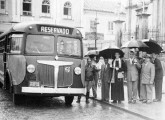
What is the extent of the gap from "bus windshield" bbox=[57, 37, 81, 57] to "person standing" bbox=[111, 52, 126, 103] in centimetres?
143

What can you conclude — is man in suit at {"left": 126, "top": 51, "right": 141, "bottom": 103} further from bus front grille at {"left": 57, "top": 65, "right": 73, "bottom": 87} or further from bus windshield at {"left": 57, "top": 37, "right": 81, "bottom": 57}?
bus front grille at {"left": 57, "top": 65, "right": 73, "bottom": 87}

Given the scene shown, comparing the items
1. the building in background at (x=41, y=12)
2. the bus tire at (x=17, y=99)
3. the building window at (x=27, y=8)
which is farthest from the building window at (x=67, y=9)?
the bus tire at (x=17, y=99)

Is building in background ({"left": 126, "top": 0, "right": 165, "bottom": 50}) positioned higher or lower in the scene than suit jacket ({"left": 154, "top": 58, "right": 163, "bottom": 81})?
higher

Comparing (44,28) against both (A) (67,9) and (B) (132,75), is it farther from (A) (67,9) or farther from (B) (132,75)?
(A) (67,9)

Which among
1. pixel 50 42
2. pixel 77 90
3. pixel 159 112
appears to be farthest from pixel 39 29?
pixel 159 112

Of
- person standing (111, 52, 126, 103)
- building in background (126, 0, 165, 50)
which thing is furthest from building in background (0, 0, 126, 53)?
person standing (111, 52, 126, 103)

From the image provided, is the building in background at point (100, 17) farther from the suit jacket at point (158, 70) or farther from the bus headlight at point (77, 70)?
the bus headlight at point (77, 70)

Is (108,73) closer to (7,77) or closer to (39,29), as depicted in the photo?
(39,29)

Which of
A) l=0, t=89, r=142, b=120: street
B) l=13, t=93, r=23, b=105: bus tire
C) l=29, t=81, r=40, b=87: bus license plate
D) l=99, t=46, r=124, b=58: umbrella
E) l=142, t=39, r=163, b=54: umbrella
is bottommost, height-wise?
l=0, t=89, r=142, b=120: street

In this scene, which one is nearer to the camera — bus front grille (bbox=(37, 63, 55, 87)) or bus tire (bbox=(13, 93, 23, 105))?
bus front grille (bbox=(37, 63, 55, 87))

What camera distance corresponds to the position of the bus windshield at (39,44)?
36.6ft

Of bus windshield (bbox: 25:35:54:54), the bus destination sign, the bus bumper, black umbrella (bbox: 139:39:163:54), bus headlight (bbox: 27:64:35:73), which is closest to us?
the bus bumper

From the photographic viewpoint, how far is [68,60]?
1124 centimetres

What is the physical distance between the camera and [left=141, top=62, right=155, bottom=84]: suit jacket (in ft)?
38.8
